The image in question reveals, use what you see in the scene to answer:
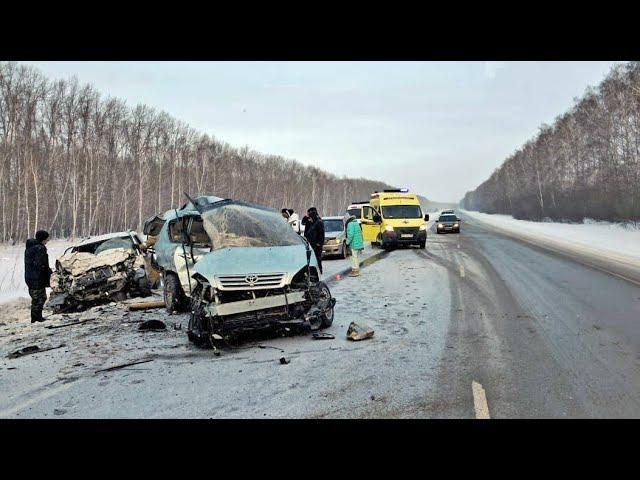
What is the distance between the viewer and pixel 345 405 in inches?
155

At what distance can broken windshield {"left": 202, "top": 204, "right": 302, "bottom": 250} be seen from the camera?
23.4 ft

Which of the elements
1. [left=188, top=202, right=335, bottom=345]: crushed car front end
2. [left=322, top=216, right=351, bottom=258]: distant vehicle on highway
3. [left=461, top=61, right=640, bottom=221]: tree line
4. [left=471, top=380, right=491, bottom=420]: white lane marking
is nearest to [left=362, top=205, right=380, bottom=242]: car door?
[left=322, top=216, right=351, bottom=258]: distant vehicle on highway

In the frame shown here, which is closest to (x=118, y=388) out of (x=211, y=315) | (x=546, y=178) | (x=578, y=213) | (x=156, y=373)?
(x=156, y=373)

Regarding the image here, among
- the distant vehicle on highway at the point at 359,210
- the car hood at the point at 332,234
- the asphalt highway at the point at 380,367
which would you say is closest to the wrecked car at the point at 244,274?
the asphalt highway at the point at 380,367

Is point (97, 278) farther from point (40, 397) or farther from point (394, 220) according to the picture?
point (394, 220)

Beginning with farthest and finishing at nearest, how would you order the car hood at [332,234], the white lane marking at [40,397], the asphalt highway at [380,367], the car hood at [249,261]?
the car hood at [332,234] < the car hood at [249,261] < the white lane marking at [40,397] < the asphalt highway at [380,367]

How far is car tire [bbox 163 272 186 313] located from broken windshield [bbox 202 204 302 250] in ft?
5.47

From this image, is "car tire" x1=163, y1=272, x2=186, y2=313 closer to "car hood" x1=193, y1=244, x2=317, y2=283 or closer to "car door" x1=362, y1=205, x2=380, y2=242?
"car hood" x1=193, y1=244, x2=317, y2=283

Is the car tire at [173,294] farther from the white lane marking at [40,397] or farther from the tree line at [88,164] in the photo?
the tree line at [88,164]

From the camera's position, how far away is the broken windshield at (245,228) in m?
7.12

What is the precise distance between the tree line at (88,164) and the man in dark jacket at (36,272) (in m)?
9.85

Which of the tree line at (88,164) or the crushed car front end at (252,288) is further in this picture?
the tree line at (88,164)
